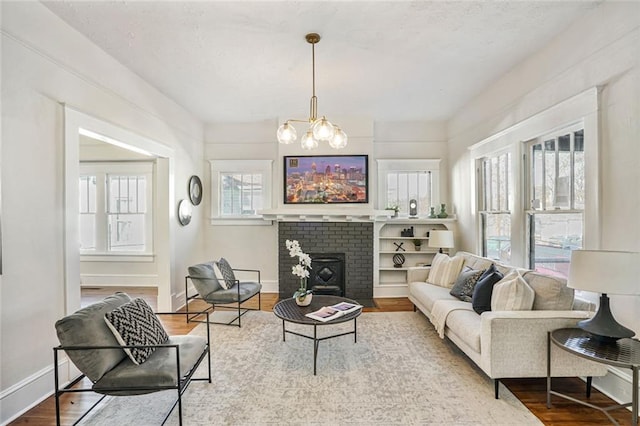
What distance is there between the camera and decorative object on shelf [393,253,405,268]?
18.0ft

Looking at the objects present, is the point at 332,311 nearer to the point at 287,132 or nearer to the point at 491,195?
the point at 287,132

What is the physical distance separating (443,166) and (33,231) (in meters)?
5.46

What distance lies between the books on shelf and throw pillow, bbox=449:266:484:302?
46.7 inches

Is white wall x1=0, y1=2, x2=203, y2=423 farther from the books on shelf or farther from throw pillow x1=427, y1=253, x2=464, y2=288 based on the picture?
throw pillow x1=427, y1=253, x2=464, y2=288

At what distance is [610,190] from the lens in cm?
244

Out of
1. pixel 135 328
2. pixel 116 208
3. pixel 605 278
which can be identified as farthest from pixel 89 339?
pixel 116 208

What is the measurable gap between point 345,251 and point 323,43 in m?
3.20

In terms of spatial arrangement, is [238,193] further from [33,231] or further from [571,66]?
[571,66]

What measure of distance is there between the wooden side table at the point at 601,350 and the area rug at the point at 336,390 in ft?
1.74

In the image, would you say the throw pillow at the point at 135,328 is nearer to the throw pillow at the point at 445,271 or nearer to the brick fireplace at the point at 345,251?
the brick fireplace at the point at 345,251

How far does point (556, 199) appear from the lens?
3135 millimetres

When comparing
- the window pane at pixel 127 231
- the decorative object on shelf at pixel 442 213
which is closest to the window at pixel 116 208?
the window pane at pixel 127 231

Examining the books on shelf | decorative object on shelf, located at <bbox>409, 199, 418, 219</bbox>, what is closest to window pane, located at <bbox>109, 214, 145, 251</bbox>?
the books on shelf

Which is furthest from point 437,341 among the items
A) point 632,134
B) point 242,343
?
point 632,134
